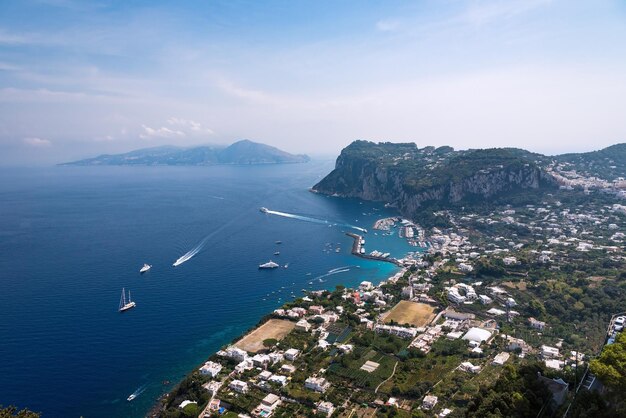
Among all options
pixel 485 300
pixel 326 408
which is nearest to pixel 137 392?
pixel 326 408

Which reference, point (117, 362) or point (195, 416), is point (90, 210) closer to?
point (117, 362)

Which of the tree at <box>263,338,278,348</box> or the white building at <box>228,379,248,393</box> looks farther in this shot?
the tree at <box>263,338,278,348</box>

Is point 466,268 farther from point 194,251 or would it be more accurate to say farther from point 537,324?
point 194,251

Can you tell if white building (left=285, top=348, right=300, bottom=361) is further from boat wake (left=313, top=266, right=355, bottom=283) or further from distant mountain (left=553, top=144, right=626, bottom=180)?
distant mountain (left=553, top=144, right=626, bottom=180)

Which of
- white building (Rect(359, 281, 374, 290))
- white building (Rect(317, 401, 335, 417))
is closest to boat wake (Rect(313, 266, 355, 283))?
white building (Rect(359, 281, 374, 290))

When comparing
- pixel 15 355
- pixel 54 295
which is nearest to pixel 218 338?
pixel 15 355
